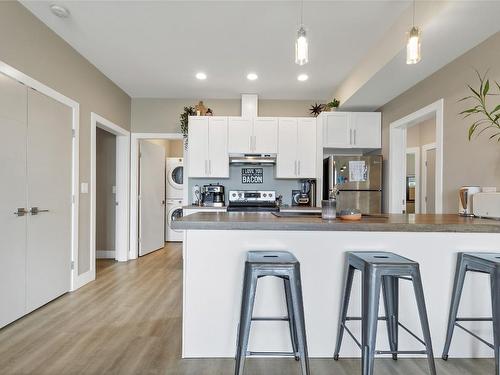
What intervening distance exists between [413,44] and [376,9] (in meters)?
0.86

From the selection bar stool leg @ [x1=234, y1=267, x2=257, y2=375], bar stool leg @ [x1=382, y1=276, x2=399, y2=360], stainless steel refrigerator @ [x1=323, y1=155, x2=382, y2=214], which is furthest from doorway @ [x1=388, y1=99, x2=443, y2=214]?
bar stool leg @ [x1=234, y1=267, x2=257, y2=375]

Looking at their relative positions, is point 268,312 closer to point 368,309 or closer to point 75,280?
point 368,309

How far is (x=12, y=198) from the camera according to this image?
92.7 inches

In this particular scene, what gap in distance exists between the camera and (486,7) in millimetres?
1904

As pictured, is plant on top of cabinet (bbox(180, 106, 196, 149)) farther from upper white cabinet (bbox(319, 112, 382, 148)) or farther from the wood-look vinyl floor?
the wood-look vinyl floor

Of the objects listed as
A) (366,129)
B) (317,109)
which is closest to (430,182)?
(366,129)

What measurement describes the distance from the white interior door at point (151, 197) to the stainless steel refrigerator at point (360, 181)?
3009 mm

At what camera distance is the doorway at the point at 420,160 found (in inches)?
114

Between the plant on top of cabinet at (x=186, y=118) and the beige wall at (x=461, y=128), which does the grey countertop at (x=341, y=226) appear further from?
the plant on top of cabinet at (x=186, y=118)

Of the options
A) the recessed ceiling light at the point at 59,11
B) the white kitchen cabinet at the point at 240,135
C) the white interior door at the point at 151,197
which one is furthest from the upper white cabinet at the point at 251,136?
the recessed ceiling light at the point at 59,11

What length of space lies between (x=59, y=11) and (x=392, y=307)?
11.2 feet

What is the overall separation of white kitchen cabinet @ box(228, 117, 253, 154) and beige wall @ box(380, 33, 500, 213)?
7.23ft

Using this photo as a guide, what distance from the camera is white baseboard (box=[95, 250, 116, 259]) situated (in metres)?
4.71

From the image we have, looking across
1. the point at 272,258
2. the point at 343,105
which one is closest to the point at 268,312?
the point at 272,258
